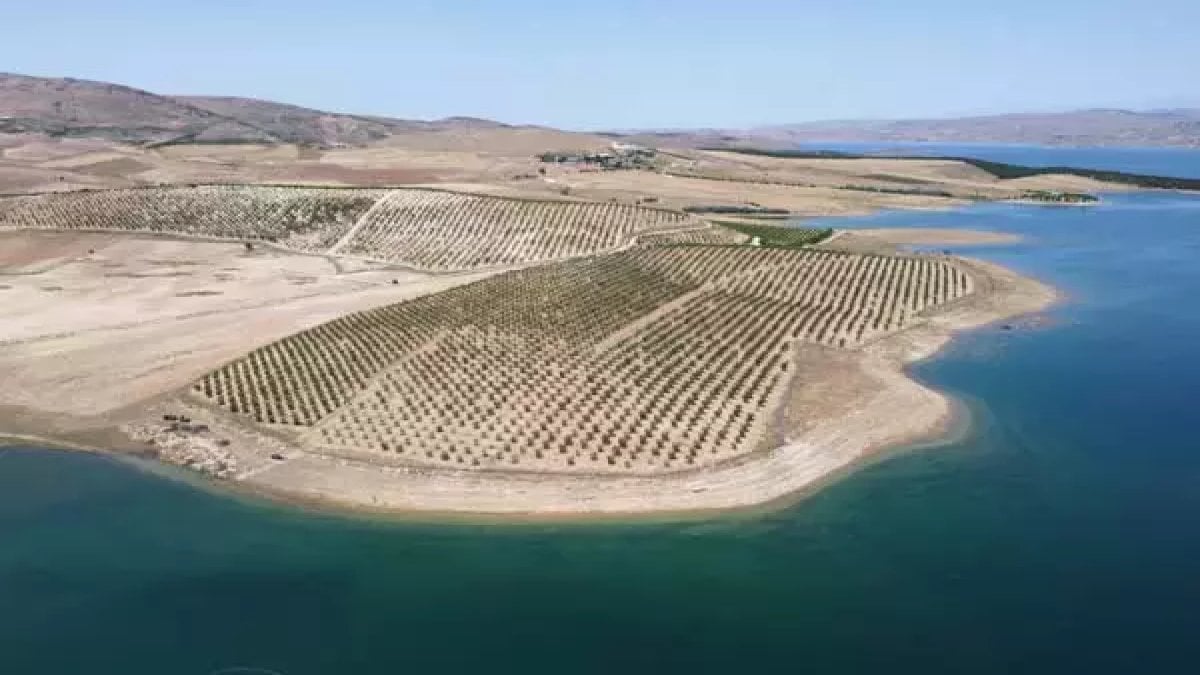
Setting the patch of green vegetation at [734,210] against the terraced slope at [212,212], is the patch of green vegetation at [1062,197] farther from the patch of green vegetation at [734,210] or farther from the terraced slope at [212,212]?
the terraced slope at [212,212]

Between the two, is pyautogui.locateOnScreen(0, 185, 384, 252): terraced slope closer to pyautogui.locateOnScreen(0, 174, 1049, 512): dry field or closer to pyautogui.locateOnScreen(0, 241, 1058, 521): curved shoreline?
pyautogui.locateOnScreen(0, 174, 1049, 512): dry field

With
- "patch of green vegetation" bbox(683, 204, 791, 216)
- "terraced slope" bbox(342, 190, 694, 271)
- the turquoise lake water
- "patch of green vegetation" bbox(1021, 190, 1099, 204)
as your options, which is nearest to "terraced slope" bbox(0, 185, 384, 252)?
"terraced slope" bbox(342, 190, 694, 271)

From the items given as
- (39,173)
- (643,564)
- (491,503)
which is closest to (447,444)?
(491,503)

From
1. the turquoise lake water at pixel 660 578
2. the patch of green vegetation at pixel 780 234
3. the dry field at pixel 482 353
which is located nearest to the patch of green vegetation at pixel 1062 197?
the patch of green vegetation at pixel 780 234

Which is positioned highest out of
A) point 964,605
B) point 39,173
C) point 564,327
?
point 39,173

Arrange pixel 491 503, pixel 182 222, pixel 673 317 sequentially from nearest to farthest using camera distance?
pixel 491 503
pixel 673 317
pixel 182 222

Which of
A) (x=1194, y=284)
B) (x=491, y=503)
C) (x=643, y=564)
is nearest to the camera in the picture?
(x=643, y=564)

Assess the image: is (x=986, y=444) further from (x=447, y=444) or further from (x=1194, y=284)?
(x=1194, y=284)
